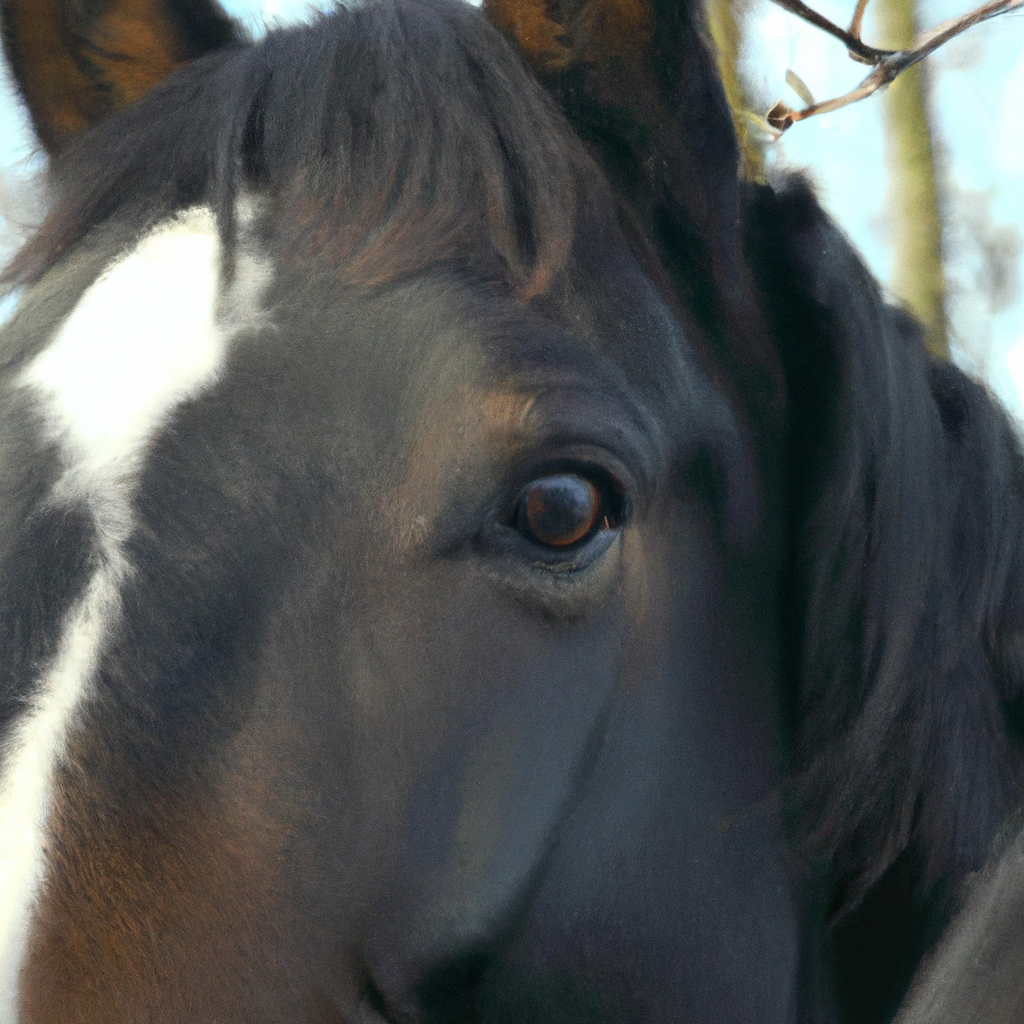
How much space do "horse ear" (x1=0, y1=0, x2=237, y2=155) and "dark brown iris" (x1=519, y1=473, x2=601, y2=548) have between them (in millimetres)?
939

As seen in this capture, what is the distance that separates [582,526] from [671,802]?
36 centimetres

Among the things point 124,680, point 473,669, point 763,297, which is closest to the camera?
point 124,680

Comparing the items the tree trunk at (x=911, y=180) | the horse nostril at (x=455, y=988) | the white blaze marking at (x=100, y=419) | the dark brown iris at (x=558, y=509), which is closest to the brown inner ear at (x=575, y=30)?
the white blaze marking at (x=100, y=419)

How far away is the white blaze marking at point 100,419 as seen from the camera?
36.0 inches

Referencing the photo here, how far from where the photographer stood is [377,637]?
3.49 ft

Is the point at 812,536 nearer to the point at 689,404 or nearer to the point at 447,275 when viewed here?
the point at 689,404

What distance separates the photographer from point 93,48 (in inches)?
63.4

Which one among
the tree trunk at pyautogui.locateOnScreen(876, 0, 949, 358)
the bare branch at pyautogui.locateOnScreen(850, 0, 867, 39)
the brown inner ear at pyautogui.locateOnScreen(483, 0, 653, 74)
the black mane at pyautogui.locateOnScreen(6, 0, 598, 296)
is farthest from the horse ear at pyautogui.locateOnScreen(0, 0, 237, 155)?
the tree trunk at pyautogui.locateOnScreen(876, 0, 949, 358)

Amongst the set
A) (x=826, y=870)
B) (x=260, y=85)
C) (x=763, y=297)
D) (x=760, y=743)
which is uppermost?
(x=260, y=85)

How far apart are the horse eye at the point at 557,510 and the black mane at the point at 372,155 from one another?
0.76 ft

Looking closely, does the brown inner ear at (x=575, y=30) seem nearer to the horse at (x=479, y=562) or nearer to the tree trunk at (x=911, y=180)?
the horse at (x=479, y=562)

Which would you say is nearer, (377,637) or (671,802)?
(377,637)

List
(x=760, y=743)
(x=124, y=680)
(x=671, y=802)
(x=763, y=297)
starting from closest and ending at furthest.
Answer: (x=124, y=680), (x=671, y=802), (x=760, y=743), (x=763, y=297)

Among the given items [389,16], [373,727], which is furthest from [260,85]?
[373,727]
